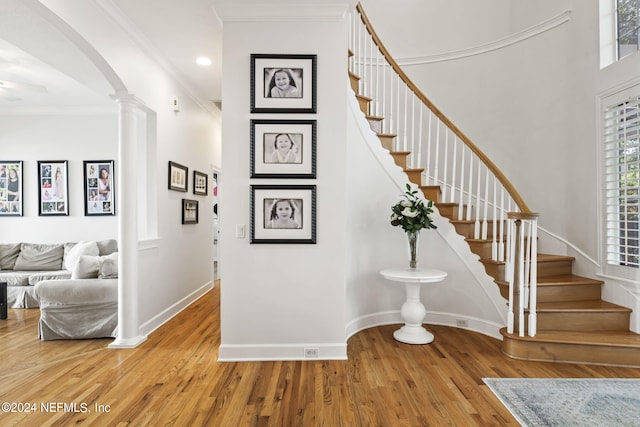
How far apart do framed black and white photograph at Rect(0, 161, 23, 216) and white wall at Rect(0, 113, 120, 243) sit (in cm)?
8

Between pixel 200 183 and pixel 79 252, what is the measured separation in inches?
73.5

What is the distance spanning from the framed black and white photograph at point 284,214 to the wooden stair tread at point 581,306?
2.23 metres

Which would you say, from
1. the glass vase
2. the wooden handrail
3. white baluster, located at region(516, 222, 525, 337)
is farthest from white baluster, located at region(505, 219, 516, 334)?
the glass vase

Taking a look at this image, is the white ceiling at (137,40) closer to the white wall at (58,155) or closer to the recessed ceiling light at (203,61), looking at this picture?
the recessed ceiling light at (203,61)

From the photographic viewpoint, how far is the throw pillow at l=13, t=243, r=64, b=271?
17.3 feet

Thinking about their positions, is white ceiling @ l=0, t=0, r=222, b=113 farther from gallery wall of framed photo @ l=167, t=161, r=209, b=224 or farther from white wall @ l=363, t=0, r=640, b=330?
white wall @ l=363, t=0, r=640, b=330

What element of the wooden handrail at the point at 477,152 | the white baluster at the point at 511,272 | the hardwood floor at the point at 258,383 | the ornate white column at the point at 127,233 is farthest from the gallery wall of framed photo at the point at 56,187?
the white baluster at the point at 511,272

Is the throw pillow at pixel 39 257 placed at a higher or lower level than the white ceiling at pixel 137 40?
lower

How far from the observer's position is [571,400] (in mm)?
2412

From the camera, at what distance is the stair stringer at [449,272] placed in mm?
3674

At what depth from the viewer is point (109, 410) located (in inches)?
90.3

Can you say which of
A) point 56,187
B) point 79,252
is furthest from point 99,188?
point 79,252

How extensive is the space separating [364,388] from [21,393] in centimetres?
239

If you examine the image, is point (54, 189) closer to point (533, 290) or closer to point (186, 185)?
point (186, 185)
